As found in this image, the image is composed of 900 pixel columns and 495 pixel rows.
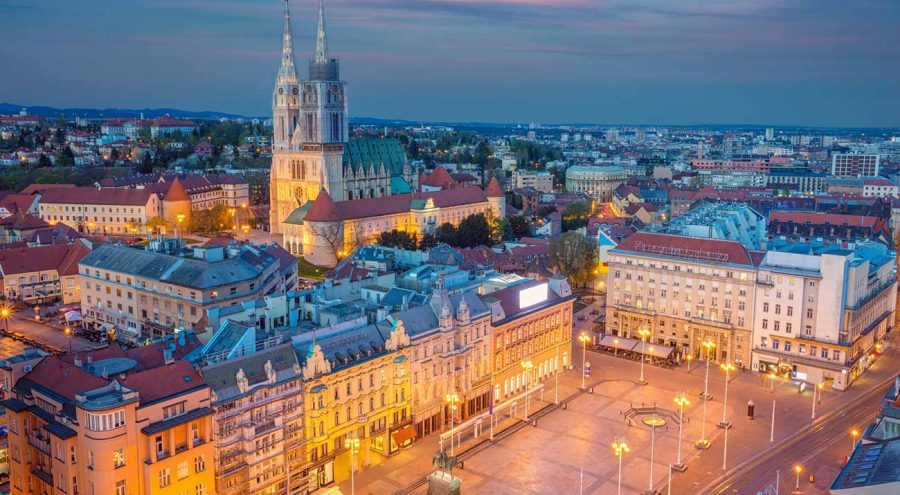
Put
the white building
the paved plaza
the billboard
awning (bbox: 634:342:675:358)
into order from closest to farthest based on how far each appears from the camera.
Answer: the paved plaza → the billboard → the white building → awning (bbox: 634:342:675:358)

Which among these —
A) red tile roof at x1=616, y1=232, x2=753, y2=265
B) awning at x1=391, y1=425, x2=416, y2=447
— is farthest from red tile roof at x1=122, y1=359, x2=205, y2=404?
red tile roof at x1=616, y1=232, x2=753, y2=265

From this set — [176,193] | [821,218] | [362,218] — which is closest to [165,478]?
[362,218]

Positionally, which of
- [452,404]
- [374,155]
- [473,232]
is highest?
[374,155]

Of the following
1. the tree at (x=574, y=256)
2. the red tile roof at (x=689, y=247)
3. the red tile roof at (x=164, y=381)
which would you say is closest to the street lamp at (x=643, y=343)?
the red tile roof at (x=689, y=247)

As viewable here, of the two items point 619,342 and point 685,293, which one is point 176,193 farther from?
point 685,293

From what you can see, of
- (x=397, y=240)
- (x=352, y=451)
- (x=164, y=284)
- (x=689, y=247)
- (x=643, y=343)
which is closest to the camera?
(x=352, y=451)

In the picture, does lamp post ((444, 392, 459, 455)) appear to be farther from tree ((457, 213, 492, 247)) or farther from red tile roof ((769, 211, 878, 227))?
red tile roof ((769, 211, 878, 227))
